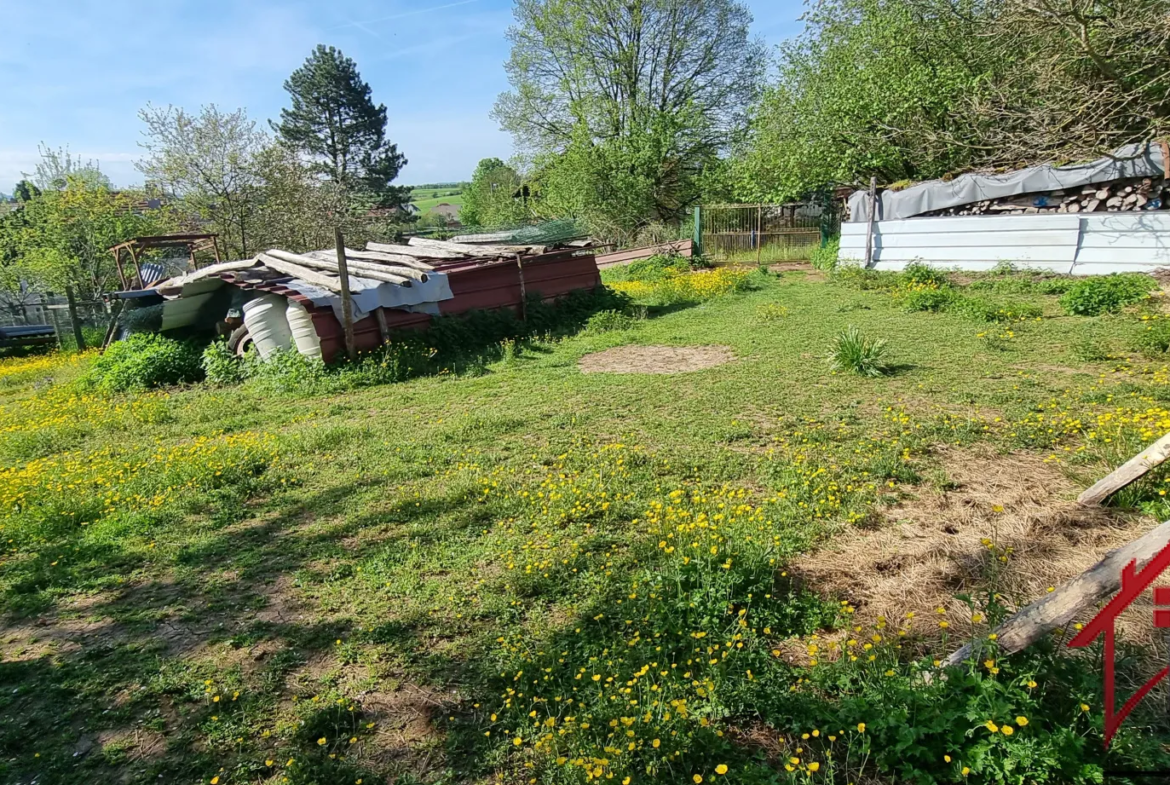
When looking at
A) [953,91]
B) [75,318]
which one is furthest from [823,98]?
[75,318]

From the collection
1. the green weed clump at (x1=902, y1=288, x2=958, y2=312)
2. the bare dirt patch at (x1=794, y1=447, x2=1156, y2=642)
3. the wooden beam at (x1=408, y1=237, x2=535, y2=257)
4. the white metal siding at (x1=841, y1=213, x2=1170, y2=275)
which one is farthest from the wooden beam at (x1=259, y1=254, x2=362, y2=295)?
the white metal siding at (x1=841, y1=213, x2=1170, y2=275)

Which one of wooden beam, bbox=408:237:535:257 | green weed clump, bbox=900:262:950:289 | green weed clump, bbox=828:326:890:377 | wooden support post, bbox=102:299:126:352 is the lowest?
green weed clump, bbox=828:326:890:377

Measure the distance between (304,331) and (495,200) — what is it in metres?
A: 37.4

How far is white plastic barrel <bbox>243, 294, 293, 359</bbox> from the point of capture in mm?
9055

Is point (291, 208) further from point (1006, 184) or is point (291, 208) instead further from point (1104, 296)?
point (1104, 296)

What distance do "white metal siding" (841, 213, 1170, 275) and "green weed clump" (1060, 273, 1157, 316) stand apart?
2510 mm

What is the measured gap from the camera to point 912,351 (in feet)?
24.8

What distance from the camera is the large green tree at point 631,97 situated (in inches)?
919

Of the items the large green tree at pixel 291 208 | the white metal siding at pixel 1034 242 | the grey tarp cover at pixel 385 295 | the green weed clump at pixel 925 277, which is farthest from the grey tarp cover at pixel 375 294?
the white metal siding at pixel 1034 242

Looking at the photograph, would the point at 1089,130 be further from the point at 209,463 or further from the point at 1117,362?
the point at 209,463

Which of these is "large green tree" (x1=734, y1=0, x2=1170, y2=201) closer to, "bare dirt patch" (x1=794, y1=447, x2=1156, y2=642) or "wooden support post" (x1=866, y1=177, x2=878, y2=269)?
"wooden support post" (x1=866, y1=177, x2=878, y2=269)

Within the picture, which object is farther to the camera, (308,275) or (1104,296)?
(308,275)

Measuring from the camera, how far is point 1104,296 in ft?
28.6

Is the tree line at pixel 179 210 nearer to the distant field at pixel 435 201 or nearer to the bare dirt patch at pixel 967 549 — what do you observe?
the bare dirt patch at pixel 967 549
